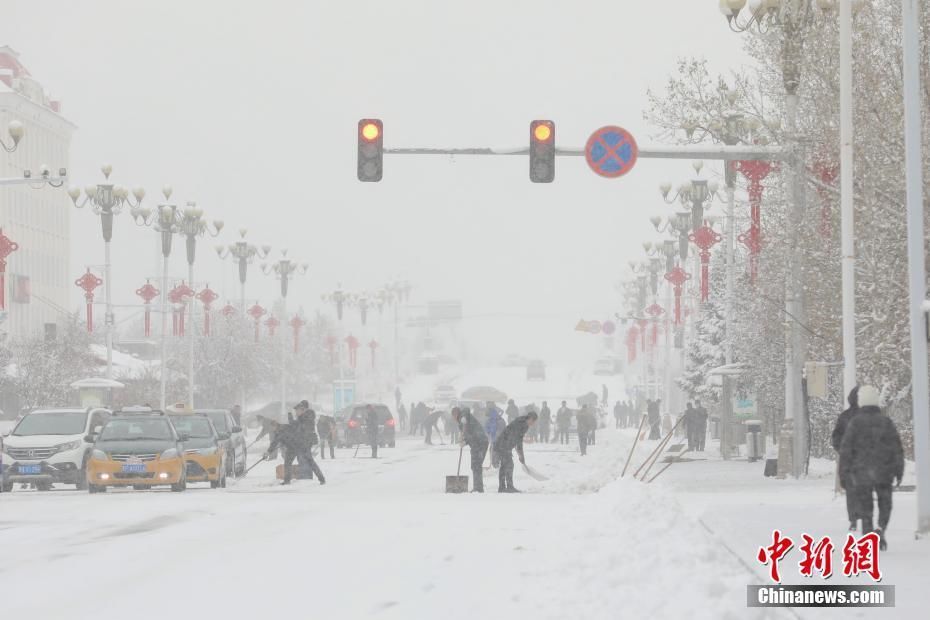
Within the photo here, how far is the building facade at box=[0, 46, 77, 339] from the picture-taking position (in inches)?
4392

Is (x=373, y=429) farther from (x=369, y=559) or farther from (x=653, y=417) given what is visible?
(x=369, y=559)

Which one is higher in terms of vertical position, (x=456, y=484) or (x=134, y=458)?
(x=134, y=458)

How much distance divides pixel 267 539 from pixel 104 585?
434cm

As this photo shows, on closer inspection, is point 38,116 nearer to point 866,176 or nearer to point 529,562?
point 866,176

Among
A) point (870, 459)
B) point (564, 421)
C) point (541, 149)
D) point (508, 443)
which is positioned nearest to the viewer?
point (870, 459)

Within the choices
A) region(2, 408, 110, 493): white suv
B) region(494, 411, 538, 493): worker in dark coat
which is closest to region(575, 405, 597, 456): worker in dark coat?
region(2, 408, 110, 493): white suv

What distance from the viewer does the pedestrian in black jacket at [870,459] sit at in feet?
48.8

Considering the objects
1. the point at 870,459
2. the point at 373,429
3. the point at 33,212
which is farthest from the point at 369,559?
the point at 33,212

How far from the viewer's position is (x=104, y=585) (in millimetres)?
13312

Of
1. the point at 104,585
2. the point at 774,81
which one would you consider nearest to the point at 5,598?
the point at 104,585

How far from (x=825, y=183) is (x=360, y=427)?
34.4 m

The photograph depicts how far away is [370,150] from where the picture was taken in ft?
79.8

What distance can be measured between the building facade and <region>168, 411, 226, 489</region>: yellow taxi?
252 ft

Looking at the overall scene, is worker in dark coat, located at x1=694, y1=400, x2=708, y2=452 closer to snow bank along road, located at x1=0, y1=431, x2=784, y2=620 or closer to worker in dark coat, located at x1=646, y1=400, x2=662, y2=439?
worker in dark coat, located at x1=646, y1=400, x2=662, y2=439
